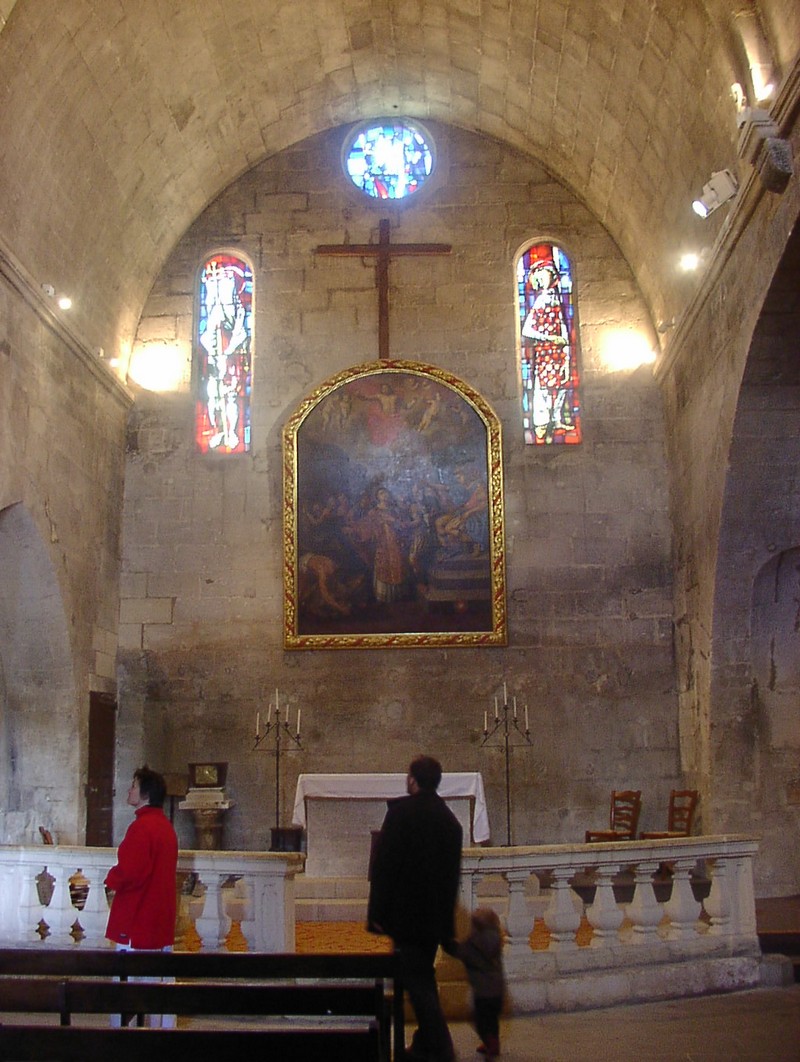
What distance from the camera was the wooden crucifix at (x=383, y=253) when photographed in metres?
12.2

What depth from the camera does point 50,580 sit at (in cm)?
1013

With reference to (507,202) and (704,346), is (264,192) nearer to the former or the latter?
(507,202)

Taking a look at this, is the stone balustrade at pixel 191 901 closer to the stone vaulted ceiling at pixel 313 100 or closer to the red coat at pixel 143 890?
the red coat at pixel 143 890

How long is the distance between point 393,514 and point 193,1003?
28.1ft

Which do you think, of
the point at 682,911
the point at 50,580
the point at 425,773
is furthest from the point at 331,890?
the point at 425,773

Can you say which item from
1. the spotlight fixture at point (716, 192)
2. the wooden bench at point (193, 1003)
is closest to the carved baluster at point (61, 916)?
the wooden bench at point (193, 1003)

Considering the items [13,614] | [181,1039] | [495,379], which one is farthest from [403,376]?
[181,1039]

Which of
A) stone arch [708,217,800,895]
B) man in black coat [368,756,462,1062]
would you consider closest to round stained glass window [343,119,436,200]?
stone arch [708,217,800,895]

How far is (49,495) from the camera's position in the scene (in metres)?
9.98

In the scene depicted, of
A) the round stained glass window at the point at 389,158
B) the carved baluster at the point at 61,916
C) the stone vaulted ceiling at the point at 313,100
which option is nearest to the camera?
the carved baluster at the point at 61,916

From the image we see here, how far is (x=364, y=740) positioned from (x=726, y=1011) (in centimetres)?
578

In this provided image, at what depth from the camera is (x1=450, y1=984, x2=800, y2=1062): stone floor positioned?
504 cm

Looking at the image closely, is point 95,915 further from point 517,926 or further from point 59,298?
point 59,298

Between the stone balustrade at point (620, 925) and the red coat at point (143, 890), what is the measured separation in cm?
182
